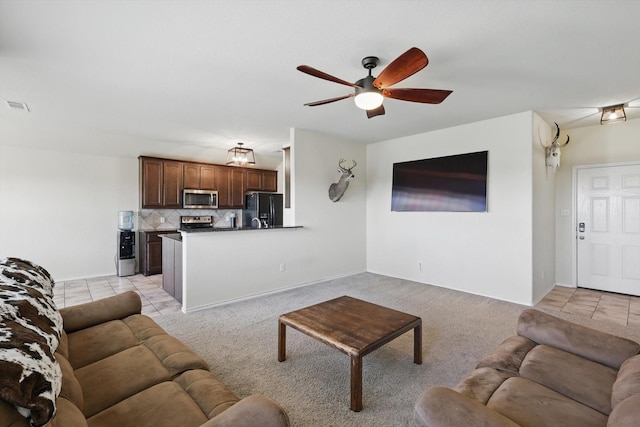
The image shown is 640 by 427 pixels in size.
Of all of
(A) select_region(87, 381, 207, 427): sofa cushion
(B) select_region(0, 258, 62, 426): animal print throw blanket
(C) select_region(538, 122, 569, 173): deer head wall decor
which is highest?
(C) select_region(538, 122, 569, 173): deer head wall decor

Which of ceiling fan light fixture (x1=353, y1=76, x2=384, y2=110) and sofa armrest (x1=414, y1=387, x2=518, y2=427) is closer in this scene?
sofa armrest (x1=414, y1=387, x2=518, y2=427)

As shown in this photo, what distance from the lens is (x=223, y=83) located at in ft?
10.1

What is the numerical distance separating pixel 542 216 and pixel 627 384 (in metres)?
3.74

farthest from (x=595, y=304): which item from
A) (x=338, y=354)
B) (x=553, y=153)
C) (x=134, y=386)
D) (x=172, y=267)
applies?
(x=172, y=267)

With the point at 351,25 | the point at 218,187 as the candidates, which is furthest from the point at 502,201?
the point at 218,187

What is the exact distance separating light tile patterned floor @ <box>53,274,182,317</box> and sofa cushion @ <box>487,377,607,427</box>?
3.64 m

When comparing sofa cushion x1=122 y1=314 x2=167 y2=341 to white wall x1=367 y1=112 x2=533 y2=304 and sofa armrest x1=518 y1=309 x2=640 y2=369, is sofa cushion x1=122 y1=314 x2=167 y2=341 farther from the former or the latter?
white wall x1=367 y1=112 x2=533 y2=304

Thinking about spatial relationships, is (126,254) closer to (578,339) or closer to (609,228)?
(578,339)

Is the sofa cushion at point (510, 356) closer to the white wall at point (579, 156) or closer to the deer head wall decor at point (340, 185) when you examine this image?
the deer head wall decor at point (340, 185)

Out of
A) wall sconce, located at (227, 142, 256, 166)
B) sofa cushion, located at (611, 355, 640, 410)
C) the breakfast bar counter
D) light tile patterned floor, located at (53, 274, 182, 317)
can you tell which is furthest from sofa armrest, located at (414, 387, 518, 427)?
wall sconce, located at (227, 142, 256, 166)

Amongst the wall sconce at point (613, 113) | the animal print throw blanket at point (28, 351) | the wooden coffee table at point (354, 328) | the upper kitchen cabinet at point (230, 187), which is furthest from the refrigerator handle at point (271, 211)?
the wall sconce at point (613, 113)

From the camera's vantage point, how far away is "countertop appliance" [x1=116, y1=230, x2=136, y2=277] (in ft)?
19.0

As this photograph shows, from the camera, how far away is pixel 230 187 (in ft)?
23.6

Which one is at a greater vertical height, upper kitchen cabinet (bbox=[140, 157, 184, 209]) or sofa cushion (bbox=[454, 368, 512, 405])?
upper kitchen cabinet (bbox=[140, 157, 184, 209])
